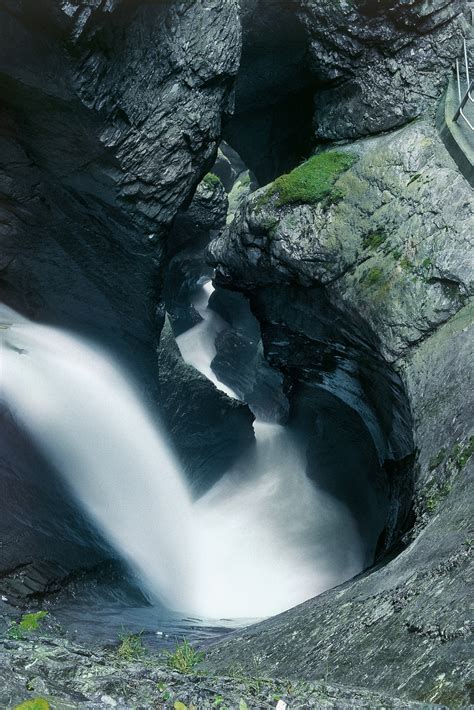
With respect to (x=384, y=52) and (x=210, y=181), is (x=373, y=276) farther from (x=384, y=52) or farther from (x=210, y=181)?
(x=210, y=181)

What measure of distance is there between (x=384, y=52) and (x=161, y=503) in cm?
1353

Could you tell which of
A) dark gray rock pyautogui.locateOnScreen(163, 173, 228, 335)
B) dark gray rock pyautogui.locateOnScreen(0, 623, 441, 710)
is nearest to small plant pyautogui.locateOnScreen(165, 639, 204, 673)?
dark gray rock pyautogui.locateOnScreen(0, 623, 441, 710)

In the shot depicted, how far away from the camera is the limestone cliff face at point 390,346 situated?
15.8ft

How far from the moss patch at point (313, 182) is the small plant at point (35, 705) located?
1091cm

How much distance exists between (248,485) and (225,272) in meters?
9.01

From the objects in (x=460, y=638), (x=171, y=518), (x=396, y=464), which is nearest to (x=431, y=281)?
(x=396, y=464)

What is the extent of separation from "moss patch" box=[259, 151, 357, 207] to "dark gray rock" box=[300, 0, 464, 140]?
1.55 m

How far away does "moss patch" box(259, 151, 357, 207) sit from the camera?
39.9ft

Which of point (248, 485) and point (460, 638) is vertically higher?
point (248, 485)

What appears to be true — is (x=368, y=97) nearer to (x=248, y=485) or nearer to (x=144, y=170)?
(x=144, y=170)

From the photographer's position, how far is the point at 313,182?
12367 mm

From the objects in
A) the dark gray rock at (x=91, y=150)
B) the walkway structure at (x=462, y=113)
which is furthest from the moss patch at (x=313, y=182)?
the walkway structure at (x=462, y=113)

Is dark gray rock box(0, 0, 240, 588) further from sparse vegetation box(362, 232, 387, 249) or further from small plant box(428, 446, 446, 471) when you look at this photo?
small plant box(428, 446, 446, 471)

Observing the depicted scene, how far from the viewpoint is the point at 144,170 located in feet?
38.1
